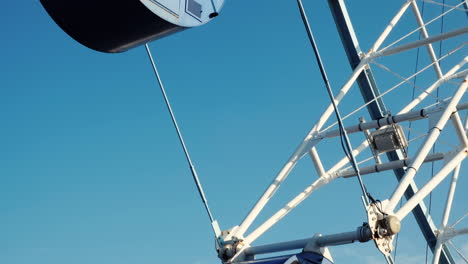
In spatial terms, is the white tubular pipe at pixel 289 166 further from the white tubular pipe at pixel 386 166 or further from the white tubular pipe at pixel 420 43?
the white tubular pipe at pixel 386 166

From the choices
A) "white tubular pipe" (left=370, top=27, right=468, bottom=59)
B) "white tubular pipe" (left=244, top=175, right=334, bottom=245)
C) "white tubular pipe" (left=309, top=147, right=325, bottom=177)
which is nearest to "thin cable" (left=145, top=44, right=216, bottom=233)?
"white tubular pipe" (left=244, top=175, right=334, bottom=245)

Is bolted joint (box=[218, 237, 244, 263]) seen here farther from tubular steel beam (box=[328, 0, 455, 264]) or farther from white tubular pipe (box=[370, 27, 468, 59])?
tubular steel beam (box=[328, 0, 455, 264])

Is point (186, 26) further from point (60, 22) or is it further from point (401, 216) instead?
point (401, 216)

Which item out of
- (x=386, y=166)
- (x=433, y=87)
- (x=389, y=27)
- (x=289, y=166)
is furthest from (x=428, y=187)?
(x=389, y=27)

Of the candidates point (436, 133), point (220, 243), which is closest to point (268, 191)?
point (220, 243)

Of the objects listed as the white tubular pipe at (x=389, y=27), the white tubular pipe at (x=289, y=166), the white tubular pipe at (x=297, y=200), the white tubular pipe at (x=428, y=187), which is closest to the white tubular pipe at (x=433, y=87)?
the white tubular pipe at (x=289, y=166)

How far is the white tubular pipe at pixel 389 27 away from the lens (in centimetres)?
1634

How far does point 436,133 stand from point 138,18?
716 centimetres

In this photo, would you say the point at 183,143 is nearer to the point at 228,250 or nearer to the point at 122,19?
the point at 228,250

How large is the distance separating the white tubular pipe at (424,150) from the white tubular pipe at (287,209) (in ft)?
8.77

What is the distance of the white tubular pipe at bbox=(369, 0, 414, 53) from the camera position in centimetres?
1634

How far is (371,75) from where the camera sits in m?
17.8

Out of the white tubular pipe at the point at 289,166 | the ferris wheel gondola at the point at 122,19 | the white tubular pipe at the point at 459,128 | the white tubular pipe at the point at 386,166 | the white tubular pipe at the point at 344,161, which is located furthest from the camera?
the white tubular pipe at the point at 344,161

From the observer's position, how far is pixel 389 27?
16688 millimetres
